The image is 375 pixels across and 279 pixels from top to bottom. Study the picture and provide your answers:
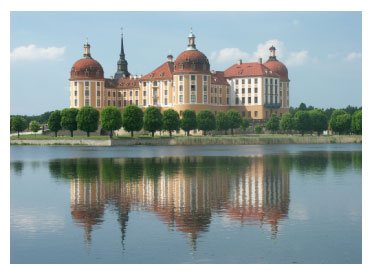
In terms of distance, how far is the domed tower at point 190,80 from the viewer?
474 ft

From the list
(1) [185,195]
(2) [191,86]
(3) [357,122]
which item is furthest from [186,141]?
(1) [185,195]

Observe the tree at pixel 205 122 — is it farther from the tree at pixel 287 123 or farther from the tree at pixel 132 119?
the tree at pixel 287 123

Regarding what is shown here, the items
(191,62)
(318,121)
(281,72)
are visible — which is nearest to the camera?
(318,121)

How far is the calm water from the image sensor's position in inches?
687

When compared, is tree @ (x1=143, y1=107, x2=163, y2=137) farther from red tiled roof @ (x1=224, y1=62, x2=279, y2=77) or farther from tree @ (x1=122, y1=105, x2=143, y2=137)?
red tiled roof @ (x1=224, y1=62, x2=279, y2=77)

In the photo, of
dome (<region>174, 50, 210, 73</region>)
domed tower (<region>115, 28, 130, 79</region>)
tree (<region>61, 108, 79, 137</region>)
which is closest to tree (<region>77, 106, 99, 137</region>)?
tree (<region>61, 108, 79, 137</region>)

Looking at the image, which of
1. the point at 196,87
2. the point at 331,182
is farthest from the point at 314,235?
the point at 196,87

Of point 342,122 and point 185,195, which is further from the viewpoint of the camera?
point 342,122

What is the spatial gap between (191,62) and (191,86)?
601 centimetres

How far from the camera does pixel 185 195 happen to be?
28984 millimetres

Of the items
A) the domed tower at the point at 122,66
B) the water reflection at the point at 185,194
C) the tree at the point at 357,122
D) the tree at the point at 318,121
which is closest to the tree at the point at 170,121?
the tree at the point at 318,121

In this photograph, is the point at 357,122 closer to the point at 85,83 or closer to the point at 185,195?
the point at 85,83

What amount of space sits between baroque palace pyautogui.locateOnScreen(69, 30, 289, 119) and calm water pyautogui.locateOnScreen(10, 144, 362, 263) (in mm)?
108056
